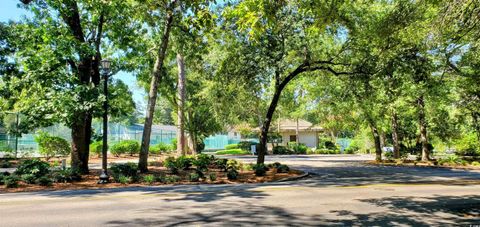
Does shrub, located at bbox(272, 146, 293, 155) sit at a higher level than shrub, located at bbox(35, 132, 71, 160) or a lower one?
lower

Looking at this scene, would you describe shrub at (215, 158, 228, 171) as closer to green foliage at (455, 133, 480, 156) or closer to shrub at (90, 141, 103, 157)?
shrub at (90, 141, 103, 157)

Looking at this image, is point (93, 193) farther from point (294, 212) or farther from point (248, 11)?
point (248, 11)

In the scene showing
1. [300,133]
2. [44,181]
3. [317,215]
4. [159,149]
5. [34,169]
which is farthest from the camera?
[300,133]

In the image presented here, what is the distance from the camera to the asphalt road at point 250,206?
769cm

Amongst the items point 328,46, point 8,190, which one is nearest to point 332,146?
point 328,46

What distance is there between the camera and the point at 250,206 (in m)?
9.36

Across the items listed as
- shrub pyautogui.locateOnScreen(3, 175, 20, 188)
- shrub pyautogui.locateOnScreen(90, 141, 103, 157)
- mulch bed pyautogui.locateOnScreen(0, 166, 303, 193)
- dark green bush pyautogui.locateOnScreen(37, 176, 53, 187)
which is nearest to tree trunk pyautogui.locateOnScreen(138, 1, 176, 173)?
mulch bed pyautogui.locateOnScreen(0, 166, 303, 193)

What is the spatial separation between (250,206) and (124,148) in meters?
25.5

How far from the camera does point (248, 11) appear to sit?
7125 millimetres

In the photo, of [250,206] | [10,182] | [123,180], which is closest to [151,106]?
[123,180]

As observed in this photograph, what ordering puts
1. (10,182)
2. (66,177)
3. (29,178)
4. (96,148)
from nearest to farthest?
1. (10,182)
2. (29,178)
3. (66,177)
4. (96,148)

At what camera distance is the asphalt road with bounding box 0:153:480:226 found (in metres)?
7.69

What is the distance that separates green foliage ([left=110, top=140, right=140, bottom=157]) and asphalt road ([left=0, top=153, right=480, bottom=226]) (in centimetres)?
2043

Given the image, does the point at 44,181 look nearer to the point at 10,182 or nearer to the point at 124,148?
the point at 10,182
